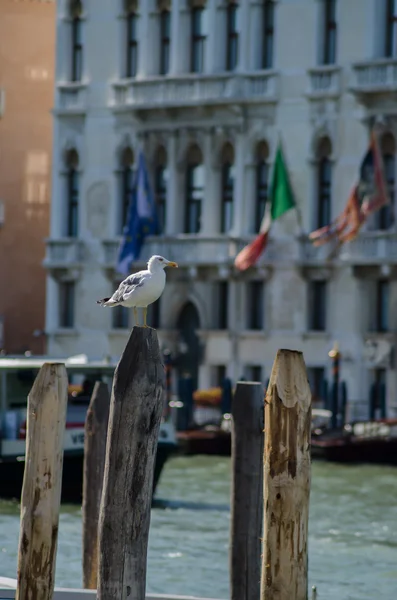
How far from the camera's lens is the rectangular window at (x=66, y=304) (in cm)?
3628

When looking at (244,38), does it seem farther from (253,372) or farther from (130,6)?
(253,372)

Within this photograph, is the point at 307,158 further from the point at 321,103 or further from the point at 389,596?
the point at 389,596

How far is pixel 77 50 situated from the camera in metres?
36.4

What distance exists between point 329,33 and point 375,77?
1512 millimetres

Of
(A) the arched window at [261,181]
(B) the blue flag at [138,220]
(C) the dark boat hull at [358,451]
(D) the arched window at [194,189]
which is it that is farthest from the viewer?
(D) the arched window at [194,189]

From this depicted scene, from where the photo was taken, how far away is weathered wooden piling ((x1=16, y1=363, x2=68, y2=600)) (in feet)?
38.0

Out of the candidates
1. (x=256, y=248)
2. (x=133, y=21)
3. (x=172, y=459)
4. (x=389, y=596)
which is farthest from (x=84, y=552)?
(x=133, y=21)

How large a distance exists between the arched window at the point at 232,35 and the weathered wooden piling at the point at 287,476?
78.4 feet

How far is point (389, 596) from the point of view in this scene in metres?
16.2

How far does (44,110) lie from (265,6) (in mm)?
6050

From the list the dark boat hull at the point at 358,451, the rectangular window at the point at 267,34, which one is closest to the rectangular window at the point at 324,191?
the rectangular window at the point at 267,34

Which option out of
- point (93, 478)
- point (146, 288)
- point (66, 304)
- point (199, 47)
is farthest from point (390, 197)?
point (146, 288)

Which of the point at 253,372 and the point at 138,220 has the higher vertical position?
the point at 138,220

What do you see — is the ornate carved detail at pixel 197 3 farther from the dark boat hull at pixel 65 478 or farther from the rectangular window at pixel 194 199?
the dark boat hull at pixel 65 478
